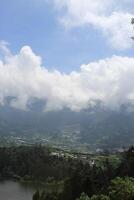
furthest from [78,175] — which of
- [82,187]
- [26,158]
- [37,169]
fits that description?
[26,158]

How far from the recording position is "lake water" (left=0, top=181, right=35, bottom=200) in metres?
133

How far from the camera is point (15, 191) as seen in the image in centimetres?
14638

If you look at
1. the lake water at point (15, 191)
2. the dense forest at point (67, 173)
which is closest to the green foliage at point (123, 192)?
the dense forest at point (67, 173)

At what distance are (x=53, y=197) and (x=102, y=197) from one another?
48.4m

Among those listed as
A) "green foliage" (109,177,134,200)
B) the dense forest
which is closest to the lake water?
the dense forest

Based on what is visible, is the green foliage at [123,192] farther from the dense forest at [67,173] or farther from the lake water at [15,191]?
the lake water at [15,191]

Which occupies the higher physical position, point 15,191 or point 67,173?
point 67,173

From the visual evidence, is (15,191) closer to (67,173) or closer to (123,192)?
(67,173)

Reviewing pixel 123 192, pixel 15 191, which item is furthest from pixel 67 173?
pixel 123 192

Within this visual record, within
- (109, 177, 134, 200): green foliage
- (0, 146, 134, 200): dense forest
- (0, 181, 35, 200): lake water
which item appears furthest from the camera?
(0, 181, 35, 200): lake water

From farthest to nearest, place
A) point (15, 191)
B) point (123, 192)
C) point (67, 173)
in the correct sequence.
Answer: point (67, 173) < point (15, 191) < point (123, 192)

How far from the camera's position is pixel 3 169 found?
197 m

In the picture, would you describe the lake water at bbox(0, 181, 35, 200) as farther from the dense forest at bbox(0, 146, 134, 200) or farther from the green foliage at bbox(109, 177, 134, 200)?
the green foliage at bbox(109, 177, 134, 200)

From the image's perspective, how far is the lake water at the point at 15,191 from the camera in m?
133
